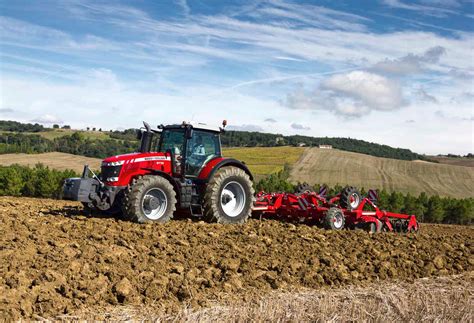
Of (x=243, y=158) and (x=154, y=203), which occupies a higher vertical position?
(x=243, y=158)

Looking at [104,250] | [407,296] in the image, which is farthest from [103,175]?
[407,296]

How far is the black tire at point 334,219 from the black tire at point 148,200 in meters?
3.49

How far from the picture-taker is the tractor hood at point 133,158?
1038cm

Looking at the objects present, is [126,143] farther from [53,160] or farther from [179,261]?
[179,261]

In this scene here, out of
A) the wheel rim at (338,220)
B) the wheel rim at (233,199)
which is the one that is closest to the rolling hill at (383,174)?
the wheel rim at (338,220)

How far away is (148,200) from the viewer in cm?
1023

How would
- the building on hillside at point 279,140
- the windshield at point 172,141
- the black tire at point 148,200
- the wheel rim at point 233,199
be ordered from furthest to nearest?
the building on hillside at point 279,140, the wheel rim at point 233,199, the windshield at point 172,141, the black tire at point 148,200

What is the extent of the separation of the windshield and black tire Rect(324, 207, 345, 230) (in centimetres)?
350

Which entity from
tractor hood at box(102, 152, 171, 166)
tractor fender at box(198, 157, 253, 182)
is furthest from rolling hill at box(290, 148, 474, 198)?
tractor hood at box(102, 152, 171, 166)

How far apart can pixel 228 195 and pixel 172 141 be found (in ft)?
5.39

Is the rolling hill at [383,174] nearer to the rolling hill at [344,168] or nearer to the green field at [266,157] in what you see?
the rolling hill at [344,168]

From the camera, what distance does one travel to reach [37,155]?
61219 millimetres

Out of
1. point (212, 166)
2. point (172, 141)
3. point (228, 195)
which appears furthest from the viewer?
point (228, 195)

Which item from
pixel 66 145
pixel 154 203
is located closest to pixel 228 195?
pixel 154 203
